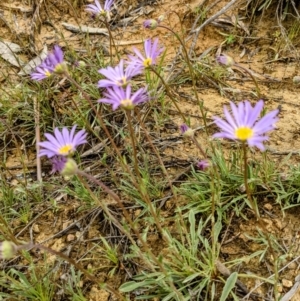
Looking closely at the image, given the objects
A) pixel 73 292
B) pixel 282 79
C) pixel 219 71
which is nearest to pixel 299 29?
pixel 282 79

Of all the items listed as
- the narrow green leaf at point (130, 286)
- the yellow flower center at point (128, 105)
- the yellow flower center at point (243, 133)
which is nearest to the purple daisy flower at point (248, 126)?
the yellow flower center at point (243, 133)

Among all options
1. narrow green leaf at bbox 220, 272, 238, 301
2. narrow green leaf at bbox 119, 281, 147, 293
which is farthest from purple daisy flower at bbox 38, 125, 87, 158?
narrow green leaf at bbox 220, 272, 238, 301

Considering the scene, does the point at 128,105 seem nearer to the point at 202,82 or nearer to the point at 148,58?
the point at 148,58

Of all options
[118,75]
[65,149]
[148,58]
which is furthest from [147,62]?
→ [65,149]

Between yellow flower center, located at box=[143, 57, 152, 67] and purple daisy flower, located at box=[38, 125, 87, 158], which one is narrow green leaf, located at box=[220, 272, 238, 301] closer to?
purple daisy flower, located at box=[38, 125, 87, 158]

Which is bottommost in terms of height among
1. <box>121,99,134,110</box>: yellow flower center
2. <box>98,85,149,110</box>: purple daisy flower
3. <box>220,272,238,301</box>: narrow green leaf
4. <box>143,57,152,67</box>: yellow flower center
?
<box>220,272,238,301</box>: narrow green leaf

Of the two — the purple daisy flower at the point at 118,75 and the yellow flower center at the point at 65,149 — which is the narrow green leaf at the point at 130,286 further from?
the purple daisy flower at the point at 118,75
